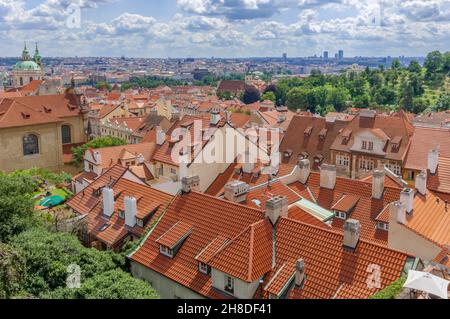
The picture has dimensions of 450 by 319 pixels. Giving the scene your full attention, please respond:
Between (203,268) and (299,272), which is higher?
(299,272)

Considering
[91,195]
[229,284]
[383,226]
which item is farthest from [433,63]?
[229,284]

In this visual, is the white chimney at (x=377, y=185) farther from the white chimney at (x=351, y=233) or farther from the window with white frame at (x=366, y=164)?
the window with white frame at (x=366, y=164)

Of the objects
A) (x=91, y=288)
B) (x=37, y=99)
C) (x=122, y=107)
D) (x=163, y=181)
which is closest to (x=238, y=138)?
(x=163, y=181)

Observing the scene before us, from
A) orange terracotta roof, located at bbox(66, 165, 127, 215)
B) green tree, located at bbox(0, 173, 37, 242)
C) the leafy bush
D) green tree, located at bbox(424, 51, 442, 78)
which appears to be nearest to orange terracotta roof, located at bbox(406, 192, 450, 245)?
the leafy bush

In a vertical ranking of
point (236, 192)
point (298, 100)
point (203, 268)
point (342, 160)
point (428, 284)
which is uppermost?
point (298, 100)

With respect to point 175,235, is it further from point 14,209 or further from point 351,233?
point 14,209

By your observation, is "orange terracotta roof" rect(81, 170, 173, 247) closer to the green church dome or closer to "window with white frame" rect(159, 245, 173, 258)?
"window with white frame" rect(159, 245, 173, 258)

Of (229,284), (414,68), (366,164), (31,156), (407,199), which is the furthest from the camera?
(414,68)
